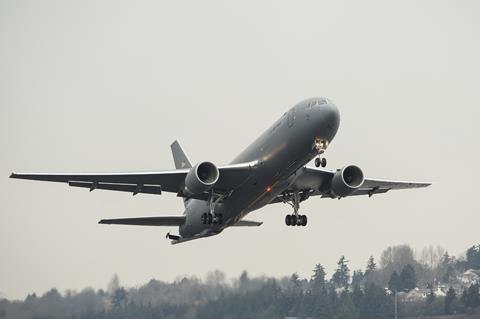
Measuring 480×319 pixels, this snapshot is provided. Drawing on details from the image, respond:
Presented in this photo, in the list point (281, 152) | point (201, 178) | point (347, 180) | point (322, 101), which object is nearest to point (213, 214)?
point (201, 178)

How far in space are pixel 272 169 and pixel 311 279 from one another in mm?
48367

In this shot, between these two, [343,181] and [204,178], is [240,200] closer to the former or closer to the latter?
[204,178]

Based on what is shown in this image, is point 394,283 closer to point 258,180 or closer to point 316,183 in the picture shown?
point 316,183

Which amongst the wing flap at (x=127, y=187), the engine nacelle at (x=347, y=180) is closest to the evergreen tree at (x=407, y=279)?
the engine nacelle at (x=347, y=180)

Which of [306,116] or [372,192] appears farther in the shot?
[372,192]

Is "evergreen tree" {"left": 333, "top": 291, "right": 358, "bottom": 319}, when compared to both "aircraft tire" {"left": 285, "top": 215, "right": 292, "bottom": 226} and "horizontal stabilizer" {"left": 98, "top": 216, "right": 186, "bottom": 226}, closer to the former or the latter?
"horizontal stabilizer" {"left": 98, "top": 216, "right": 186, "bottom": 226}

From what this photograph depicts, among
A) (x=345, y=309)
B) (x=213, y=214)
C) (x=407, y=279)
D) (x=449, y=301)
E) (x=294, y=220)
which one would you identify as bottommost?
(x=345, y=309)

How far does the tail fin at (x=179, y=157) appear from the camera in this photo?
63094 millimetres

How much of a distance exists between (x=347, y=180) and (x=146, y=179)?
441 inches

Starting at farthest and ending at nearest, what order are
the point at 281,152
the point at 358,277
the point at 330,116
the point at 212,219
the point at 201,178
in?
the point at 358,277 → the point at 212,219 → the point at 201,178 → the point at 281,152 → the point at 330,116

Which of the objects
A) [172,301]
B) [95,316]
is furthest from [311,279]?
[95,316]

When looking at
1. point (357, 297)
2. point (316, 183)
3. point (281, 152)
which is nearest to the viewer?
point (281, 152)

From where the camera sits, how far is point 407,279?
89188mm

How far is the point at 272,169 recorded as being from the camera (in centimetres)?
4812
